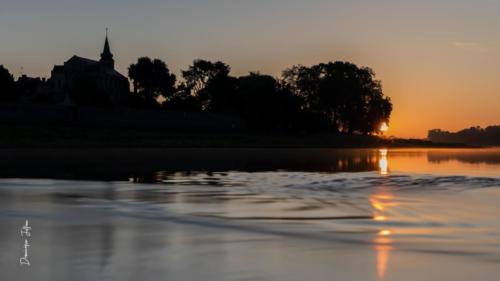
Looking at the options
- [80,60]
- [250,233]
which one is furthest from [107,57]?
[250,233]

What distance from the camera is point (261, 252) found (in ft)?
35.6

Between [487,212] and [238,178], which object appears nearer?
[487,212]

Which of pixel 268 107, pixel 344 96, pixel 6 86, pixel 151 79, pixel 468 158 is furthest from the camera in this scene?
pixel 151 79

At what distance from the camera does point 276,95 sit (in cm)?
13700

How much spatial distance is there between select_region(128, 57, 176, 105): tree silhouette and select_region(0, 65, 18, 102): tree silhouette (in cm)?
4721

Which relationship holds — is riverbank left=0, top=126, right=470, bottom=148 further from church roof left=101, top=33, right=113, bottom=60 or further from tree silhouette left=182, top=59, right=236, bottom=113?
church roof left=101, top=33, right=113, bottom=60

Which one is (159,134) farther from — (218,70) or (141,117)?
(218,70)

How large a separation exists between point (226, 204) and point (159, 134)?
3441 inches

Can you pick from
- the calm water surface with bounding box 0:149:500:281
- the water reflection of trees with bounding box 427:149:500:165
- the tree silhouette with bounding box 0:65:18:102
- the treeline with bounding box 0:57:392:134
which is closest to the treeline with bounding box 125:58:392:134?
the treeline with bounding box 0:57:392:134

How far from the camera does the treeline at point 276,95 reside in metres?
136

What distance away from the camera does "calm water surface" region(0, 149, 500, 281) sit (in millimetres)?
9477

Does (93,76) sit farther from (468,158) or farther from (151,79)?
(468,158)

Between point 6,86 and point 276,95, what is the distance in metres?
50.4

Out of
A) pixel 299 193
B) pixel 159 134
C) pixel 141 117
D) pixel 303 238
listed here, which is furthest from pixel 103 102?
pixel 303 238
